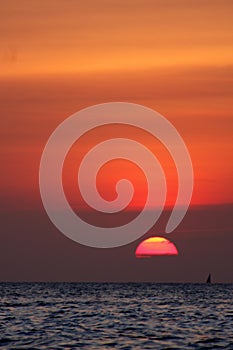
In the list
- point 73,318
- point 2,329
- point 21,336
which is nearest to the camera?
point 21,336

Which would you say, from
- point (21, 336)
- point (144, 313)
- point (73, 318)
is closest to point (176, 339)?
point (21, 336)

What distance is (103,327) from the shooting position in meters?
69.4

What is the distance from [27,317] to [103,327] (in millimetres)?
13890

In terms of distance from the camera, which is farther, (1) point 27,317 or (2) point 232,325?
(1) point 27,317

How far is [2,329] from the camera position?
66.1m

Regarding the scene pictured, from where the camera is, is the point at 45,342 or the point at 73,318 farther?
the point at 73,318

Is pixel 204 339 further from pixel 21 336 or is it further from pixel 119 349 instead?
pixel 21 336

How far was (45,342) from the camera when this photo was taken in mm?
56938

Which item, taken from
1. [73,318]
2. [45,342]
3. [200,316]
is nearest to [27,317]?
[73,318]

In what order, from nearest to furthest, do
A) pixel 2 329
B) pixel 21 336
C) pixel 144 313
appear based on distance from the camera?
pixel 21 336 → pixel 2 329 → pixel 144 313

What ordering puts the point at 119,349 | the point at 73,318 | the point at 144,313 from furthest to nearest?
the point at 144,313 < the point at 73,318 < the point at 119,349

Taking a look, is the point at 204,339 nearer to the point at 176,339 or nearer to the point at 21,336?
the point at 176,339

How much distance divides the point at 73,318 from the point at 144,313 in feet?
39.2

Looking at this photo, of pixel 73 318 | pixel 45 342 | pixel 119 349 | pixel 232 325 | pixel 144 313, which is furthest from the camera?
pixel 144 313
